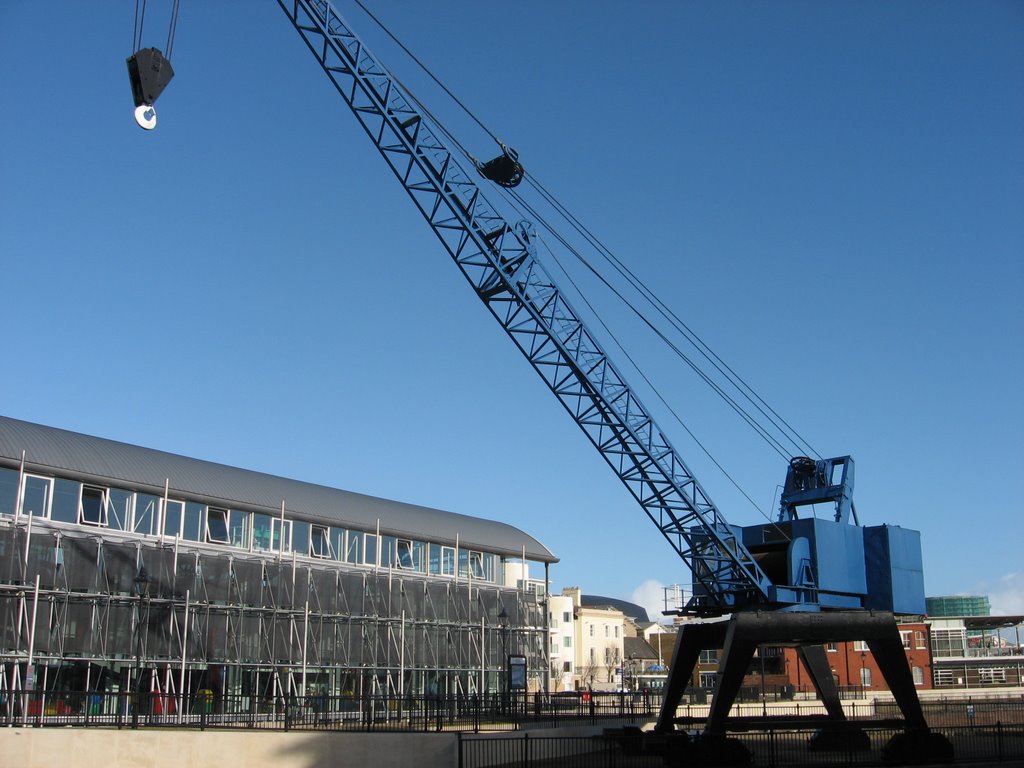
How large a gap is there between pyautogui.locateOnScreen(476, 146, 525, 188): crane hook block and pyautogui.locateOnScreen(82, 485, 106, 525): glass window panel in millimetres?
19244

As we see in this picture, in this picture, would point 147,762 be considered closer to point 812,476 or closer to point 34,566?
point 34,566

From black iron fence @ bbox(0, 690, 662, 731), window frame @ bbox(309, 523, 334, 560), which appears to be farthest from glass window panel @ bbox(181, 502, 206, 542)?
black iron fence @ bbox(0, 690, 662, 731)

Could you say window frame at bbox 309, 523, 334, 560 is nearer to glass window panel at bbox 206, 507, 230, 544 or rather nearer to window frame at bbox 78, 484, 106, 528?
glass window panel at bbox 206, 507, 230, 544

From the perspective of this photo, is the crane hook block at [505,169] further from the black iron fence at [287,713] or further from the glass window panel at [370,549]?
the glass window panel at [370,549]

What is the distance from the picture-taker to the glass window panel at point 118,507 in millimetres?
41281

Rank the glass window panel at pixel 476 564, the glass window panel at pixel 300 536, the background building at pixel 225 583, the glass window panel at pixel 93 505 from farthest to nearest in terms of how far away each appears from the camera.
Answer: the glass window panel at pixel 476 564, the glass window panel at pixel 300 536, the glass window panel at pixel 93 505, the background building at pixel 225 583

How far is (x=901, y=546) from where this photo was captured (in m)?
37.7

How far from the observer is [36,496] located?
38.8 m

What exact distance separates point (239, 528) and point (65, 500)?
8.58 meters

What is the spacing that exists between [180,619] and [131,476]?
19.6 feet

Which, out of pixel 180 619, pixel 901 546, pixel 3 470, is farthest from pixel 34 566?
pixel 901 546

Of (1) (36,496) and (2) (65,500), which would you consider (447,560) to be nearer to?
(2) (65,500)

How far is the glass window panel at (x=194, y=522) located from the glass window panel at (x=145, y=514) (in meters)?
1.44

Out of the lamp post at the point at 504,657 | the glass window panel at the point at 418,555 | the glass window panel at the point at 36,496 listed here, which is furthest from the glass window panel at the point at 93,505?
the glass window panel at the point at 418,555
